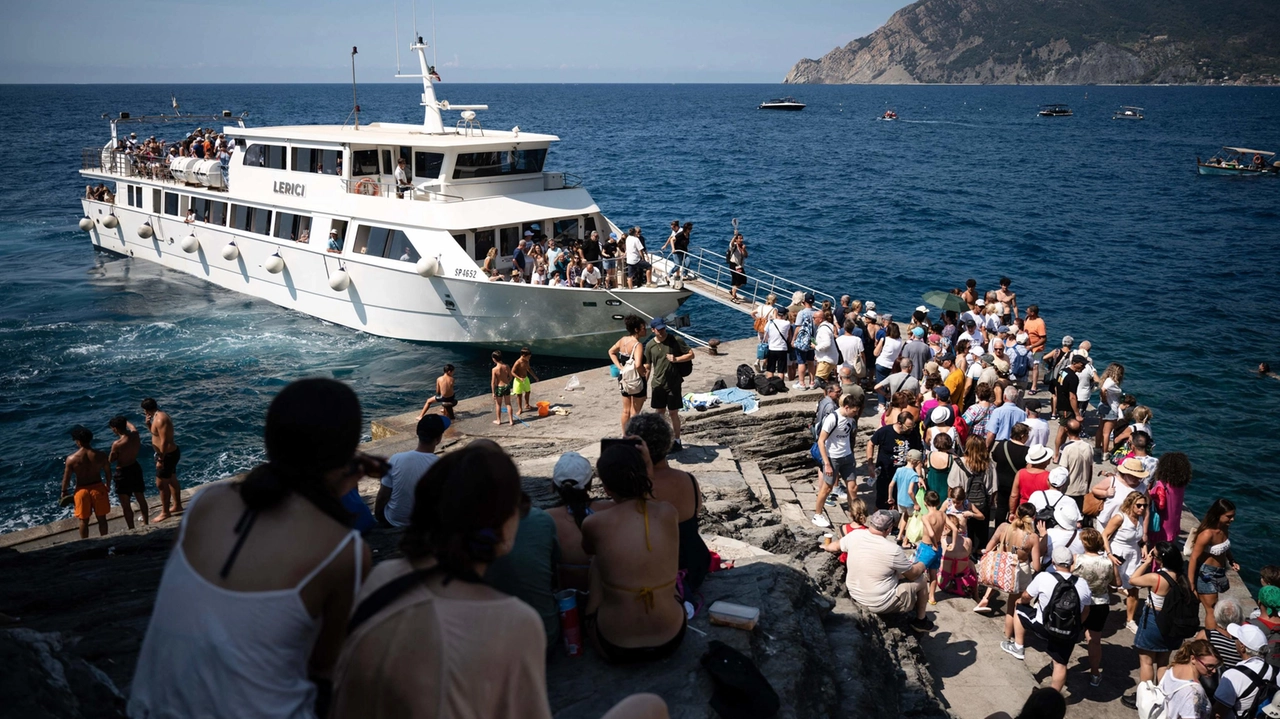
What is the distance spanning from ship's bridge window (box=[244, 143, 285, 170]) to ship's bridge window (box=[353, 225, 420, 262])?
12.9 ft

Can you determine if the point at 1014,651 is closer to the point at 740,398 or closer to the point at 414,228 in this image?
the point at 740,398

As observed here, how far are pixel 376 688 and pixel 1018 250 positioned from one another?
127ft

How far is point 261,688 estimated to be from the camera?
2.47 meters

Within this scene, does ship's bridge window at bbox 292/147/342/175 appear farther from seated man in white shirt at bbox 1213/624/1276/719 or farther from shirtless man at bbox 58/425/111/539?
seated man in white shirt at bbox 1213/624/1276/719

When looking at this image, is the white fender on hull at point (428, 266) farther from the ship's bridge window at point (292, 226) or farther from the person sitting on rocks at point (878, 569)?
the person sitting on rocks at point (878, 569)

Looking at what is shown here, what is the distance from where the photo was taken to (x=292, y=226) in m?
21.4

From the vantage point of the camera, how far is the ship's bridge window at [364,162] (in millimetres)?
20297

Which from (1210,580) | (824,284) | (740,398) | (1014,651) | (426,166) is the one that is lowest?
(1014,651)

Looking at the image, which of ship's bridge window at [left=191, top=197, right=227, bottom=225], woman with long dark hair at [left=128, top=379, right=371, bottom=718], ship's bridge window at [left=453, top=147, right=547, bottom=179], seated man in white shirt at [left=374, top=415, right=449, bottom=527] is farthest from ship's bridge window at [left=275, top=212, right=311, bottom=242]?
woman with long dark hair at [left=128, top=379, right=371, bottom=718]

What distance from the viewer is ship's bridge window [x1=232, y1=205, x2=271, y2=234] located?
2220 centimetres

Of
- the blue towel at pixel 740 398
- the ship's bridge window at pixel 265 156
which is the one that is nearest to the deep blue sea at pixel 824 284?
the ship's bridge window at pixel 265 156

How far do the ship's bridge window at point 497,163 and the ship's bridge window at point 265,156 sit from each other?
17.6 feet

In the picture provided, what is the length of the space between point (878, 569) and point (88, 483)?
906cm

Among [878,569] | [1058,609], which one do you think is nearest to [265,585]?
[878,569]
